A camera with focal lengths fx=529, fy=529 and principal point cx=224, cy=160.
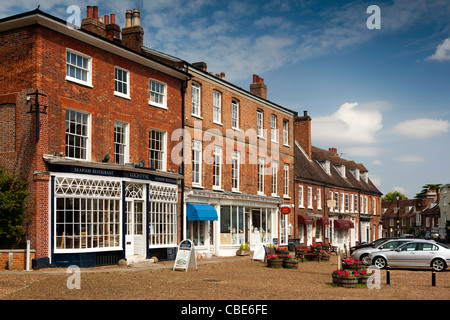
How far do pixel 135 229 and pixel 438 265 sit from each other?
14.1 meters

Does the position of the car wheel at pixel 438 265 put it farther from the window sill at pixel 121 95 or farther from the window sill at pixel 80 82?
the window sill at pixel 80 82

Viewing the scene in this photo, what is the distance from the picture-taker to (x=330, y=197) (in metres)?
48.5

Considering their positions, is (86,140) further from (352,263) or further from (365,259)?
(365,259)

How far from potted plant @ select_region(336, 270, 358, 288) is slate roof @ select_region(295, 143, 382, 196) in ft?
81.7

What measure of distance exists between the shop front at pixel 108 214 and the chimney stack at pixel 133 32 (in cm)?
740

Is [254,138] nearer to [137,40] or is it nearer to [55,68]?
[137,40]

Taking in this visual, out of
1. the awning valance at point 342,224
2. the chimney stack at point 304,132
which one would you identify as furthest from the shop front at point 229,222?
the awning valance at point 342,224

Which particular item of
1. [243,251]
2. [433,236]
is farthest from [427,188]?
[243,251]

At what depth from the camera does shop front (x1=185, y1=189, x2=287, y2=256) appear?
94.5ft

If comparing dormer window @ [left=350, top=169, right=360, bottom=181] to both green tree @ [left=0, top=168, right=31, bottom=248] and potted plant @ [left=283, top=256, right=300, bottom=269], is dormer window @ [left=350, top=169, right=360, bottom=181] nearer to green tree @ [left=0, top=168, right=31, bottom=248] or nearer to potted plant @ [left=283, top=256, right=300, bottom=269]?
potted plant @ [left=283, top=256, right=300, bottom=269]

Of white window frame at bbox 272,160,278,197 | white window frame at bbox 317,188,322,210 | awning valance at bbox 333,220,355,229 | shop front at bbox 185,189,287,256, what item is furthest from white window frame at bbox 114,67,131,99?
awning valance at bbox 333,220,355,229

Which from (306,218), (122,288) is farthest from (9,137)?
(306,218)

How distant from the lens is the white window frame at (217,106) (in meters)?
30.8

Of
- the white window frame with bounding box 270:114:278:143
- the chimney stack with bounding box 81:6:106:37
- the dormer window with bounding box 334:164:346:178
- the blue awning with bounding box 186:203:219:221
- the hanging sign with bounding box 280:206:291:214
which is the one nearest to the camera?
the chimney stack with bounding box 81:6:106:37
